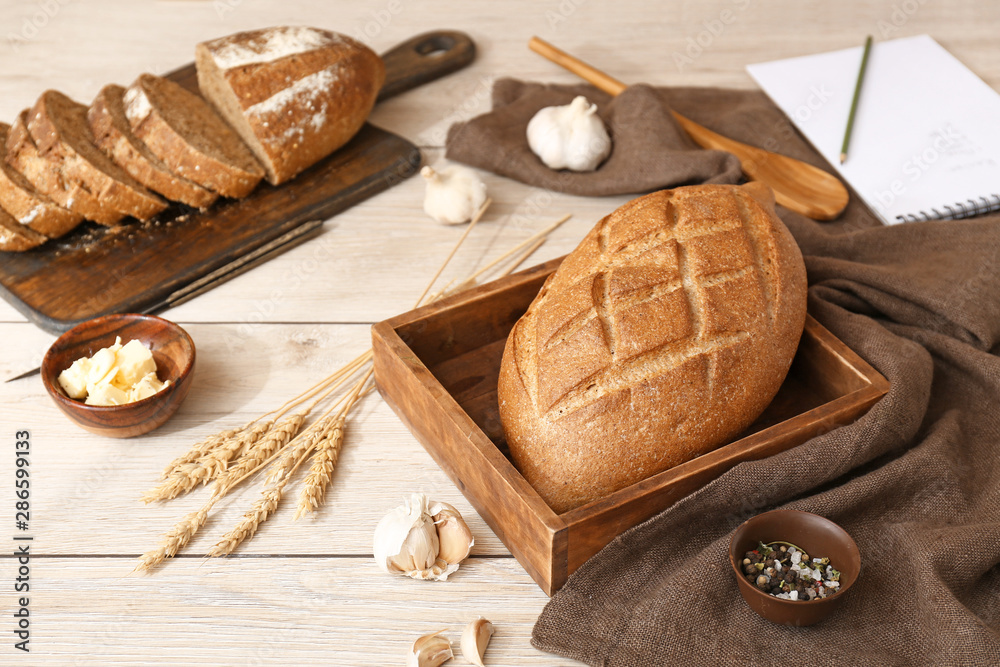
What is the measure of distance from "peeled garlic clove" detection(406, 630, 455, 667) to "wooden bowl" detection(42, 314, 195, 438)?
665mm

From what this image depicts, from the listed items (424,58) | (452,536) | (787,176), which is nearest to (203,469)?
(452,536)

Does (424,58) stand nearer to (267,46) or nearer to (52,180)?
(267,46)

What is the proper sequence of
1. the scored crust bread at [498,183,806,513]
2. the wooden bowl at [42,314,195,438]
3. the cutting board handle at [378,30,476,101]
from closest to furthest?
the scored crust bread at [498,183,806,513]
the wooden bowl at [42,314,195,438]
the cutting board handle at [378,30,476,101]

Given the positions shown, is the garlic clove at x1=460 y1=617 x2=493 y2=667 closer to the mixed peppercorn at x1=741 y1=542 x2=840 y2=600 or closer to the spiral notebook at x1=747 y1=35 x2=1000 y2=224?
the mixed peppercorn at x1=741 y1=542 x2=840 y2=600

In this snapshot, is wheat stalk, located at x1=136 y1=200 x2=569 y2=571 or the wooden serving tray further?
wheat stalk, located at x1=136 y1=200 x2=569 y2=571

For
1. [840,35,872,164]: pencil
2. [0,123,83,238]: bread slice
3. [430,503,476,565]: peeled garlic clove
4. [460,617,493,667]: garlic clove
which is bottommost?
[460,617,493,667]: garlic clove

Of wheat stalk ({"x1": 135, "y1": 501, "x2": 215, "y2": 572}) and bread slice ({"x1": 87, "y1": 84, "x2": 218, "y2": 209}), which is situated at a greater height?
bread slice ({"x1": 87, "y1": 84, "x2": 218, "y2": 209})

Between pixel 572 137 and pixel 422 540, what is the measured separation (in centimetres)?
127

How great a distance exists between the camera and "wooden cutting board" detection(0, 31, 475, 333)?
203 cm

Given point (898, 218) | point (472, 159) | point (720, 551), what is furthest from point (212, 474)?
point (898, 218)

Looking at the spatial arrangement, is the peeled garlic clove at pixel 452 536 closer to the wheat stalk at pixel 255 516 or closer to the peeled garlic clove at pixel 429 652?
the peeled garlic clove at pixel 429 652

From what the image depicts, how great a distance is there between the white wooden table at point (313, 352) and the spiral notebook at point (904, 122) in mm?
179

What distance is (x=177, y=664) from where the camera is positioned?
1.36 metres

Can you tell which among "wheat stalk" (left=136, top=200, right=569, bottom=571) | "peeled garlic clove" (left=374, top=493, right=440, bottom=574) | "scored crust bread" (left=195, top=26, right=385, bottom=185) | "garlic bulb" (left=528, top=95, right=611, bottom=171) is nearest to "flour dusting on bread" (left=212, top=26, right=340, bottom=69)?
"scored crust bread" (left=195, top=26, right=385, bottom=185)
